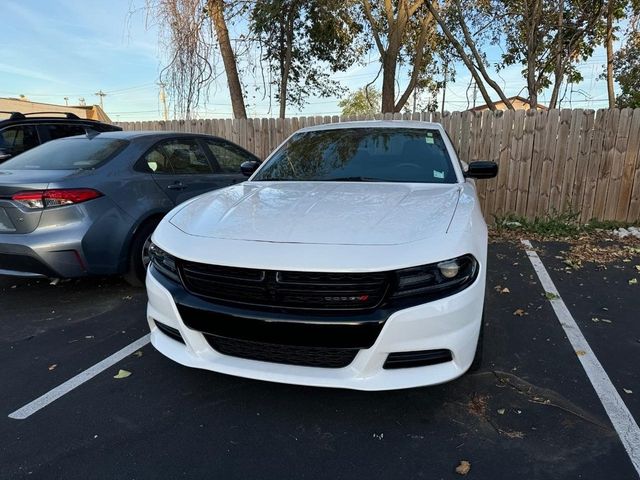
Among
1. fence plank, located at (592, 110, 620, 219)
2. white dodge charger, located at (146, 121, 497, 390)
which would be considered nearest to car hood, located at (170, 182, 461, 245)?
white dodge charger, located at (146, 121, 497, 390)

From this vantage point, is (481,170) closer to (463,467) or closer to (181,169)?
(463,467)

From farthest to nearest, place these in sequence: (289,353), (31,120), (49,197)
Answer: (31,120) < (49,197) < (289,353)

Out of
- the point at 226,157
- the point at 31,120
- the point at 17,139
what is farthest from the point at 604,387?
the point at 31,120

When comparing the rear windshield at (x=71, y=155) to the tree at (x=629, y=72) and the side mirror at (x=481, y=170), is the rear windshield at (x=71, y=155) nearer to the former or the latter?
the side mirror at (x=481, y=170)

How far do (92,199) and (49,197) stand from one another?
0.31 m

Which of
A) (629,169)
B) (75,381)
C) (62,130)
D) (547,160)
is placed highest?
(62,130)

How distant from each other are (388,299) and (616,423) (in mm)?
1452

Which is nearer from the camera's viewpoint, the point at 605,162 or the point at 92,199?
the point at 92,199

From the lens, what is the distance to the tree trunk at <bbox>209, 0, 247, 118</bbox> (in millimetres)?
9781

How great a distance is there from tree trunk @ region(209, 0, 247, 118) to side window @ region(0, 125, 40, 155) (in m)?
4.88

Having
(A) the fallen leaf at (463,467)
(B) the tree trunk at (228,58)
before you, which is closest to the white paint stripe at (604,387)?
(A) the fallen leaf at (463,467)

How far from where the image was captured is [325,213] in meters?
2.59

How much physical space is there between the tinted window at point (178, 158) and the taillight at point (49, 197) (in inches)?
34.4

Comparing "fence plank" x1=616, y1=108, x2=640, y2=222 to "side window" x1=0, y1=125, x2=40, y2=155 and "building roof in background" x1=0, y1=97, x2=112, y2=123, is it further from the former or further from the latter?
"building roof in background" x1=0, y1=97, x2=112, y2=123
